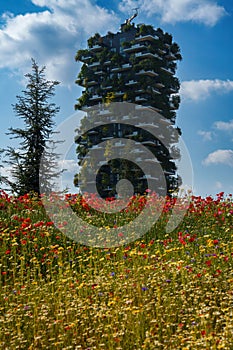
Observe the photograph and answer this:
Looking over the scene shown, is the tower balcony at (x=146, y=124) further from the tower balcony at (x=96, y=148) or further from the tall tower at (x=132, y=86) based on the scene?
the tower balcony at (x=96, y=148)

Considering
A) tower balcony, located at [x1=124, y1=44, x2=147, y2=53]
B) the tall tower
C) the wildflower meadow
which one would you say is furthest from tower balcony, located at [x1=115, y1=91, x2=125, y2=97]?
the wildflower meadow

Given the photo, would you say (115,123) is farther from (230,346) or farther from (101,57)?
(230,346)

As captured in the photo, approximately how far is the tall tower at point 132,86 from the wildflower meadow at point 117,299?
99.2 feet

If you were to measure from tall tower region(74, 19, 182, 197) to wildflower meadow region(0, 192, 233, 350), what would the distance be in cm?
3022

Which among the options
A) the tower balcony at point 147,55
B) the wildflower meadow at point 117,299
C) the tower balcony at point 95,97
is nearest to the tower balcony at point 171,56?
the tower balcony at point 147,55

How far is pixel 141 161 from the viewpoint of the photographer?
137 feet

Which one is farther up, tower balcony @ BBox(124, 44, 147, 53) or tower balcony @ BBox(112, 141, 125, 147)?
tower balcony @ BBox(124, 44, 147, 53)

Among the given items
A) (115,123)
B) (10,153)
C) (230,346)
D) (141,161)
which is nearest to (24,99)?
(10,153)

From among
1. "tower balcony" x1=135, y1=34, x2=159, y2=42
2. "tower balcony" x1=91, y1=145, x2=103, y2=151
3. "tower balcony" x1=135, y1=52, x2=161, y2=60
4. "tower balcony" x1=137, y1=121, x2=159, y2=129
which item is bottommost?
"tower balcony" x1=91, y1=145, x2=103, y2=151

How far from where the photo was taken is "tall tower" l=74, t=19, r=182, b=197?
4272cm

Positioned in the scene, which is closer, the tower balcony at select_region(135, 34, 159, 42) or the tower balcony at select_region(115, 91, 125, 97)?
the tower balcony at select_region(115, 91, 125, 97)

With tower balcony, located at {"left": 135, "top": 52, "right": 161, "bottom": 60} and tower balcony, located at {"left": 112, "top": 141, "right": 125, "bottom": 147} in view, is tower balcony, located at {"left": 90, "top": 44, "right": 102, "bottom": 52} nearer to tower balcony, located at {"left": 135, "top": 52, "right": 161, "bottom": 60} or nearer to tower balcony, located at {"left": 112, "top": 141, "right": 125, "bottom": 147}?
tower balcony, located at {"left": 135, "top": 52, "right": 161, "bottom": 60}

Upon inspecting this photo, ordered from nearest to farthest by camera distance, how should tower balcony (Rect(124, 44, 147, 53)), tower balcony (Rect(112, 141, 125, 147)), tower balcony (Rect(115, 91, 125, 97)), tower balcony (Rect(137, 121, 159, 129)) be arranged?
tower balcony (Rect(112, 141, 125, 147)) → tower balcony (Rect(137, 121, 159, 129)) → tower balcony (Rect(115, 91, 125, 97)) → tower balcony (Rect(124, 44, 147, 53))

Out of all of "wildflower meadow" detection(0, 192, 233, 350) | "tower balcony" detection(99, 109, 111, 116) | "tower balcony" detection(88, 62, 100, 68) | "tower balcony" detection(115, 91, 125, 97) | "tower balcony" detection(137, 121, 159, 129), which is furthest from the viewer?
"tower balcony" detection(88, 62, 100, 68)
